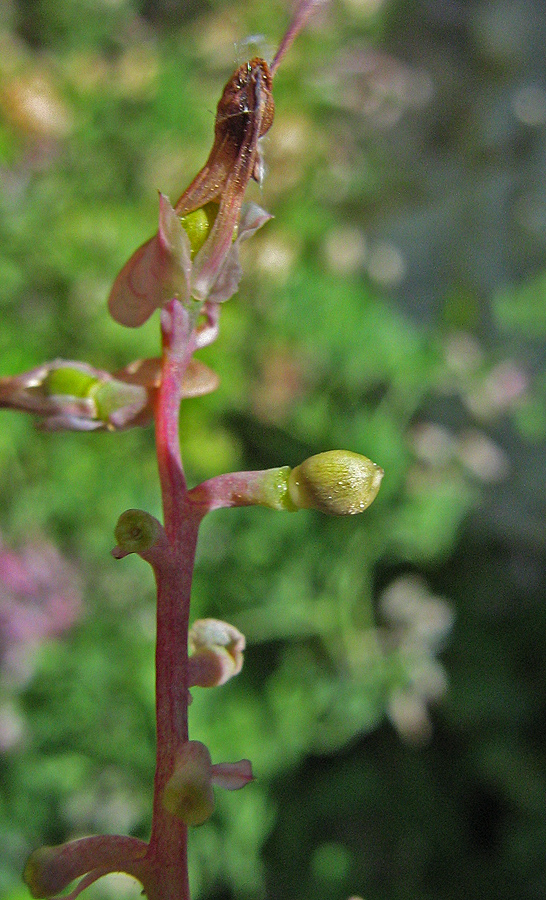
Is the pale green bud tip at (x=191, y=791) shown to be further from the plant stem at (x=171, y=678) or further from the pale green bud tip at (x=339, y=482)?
the pale green bud tip at (x=339, y=482)

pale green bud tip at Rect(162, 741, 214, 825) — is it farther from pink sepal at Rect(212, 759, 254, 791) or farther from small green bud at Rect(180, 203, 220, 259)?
small green bud at Rect(180, 203, 220, 259)

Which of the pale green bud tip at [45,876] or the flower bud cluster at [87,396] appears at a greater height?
the flower bud cluster at [87,396]

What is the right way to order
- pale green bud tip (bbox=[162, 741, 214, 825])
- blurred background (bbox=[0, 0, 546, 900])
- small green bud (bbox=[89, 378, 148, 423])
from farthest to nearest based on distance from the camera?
blurred background (bbox=[0, 0, 546, 900]), small green bud (bbox=[89, 378, 148, 423]), pale green bud tip (bbox=[162, 741, 214, 825])

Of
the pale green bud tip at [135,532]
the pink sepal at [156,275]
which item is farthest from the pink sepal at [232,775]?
the pink sepal at [156,275]

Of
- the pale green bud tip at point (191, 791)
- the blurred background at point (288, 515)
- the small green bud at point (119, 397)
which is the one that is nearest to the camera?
the pale green bud tip at point (191, 791)

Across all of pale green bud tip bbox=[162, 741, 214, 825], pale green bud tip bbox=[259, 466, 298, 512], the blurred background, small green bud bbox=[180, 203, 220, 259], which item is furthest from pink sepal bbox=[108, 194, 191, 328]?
the blurred background
